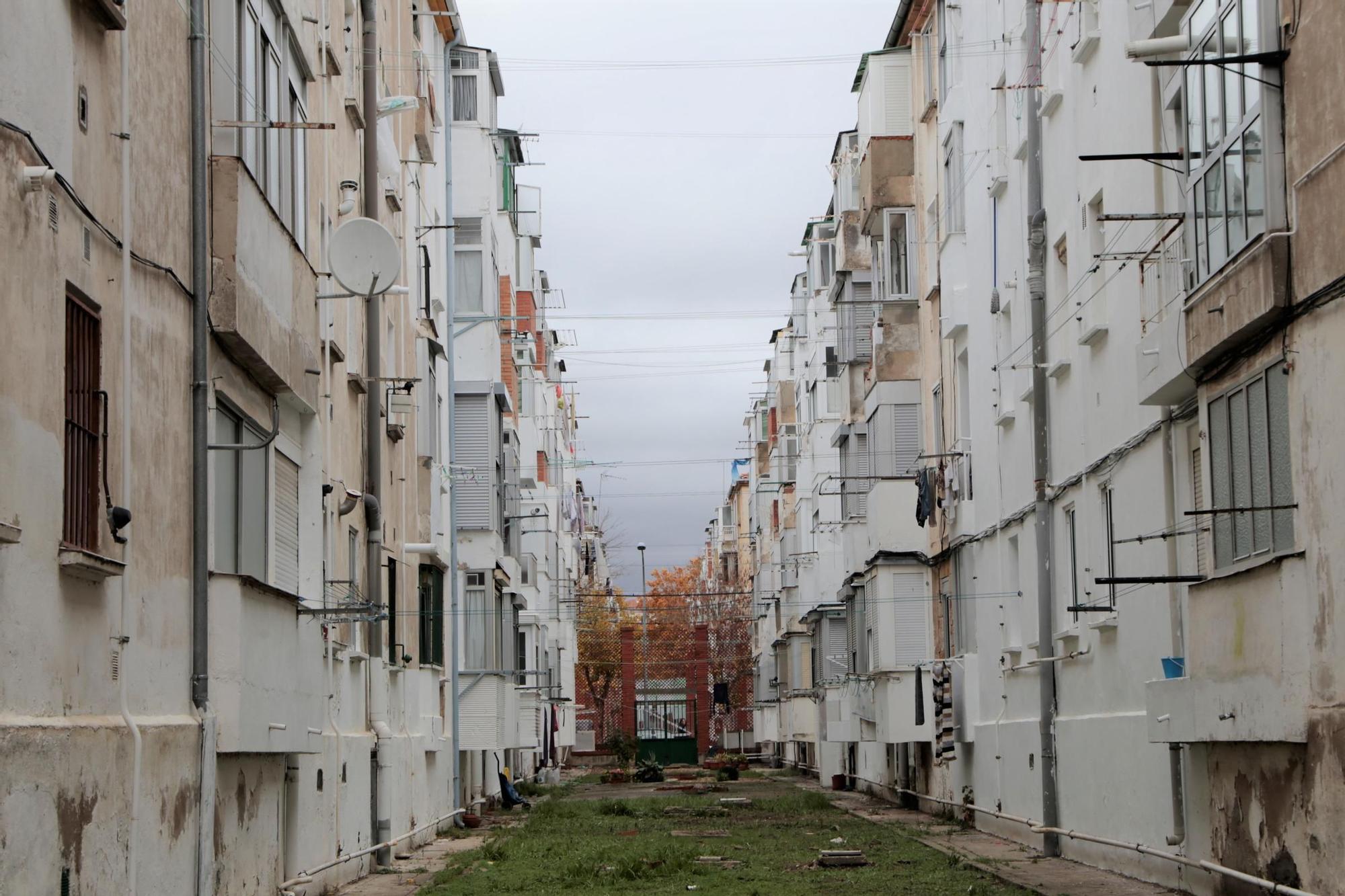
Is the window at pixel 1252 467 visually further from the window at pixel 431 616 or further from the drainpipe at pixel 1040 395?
the window at pixel 431 616

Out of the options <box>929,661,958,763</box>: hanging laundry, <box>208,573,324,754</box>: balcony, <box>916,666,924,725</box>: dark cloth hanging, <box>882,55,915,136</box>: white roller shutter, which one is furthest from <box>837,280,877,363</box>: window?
<box>208,573,324,754</box>: balcony

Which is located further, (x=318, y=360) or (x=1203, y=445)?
(x=318, y=360)

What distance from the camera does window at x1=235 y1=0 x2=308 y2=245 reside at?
13.7m

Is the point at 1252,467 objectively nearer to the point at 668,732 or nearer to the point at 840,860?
the point at 840,860

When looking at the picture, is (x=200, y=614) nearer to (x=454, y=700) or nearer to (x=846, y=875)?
(x=846, y=875)

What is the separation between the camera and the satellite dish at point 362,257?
17.0 meters

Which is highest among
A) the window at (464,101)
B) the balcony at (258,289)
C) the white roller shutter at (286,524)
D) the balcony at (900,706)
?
the window at (464,101)

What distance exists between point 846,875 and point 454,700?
12.9 m

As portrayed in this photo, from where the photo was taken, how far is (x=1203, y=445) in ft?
48.4

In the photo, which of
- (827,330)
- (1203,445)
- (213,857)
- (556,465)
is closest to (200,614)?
(213,857)

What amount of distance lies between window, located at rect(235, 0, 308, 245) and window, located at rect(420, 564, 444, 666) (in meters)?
12.5

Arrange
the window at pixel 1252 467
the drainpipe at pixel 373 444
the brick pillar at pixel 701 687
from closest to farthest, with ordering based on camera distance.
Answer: the window at pixel 1252 467
the drainpipe at pixel 373 444
the brick pillar at pixel 701 687

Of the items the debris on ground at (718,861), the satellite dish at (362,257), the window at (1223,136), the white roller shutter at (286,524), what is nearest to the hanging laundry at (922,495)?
the debris on ground at (718,861)

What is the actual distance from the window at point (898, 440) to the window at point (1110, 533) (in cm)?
1328
